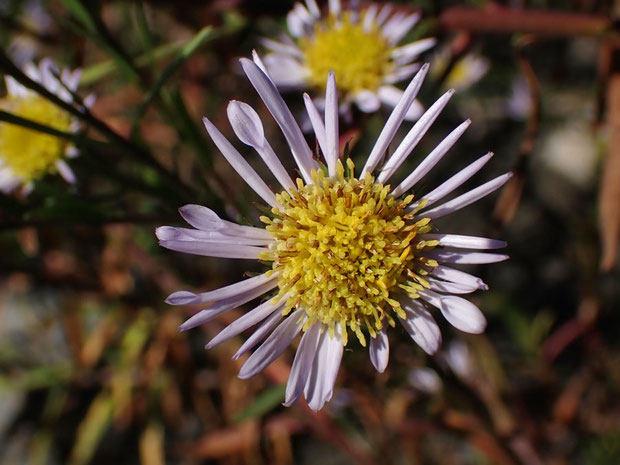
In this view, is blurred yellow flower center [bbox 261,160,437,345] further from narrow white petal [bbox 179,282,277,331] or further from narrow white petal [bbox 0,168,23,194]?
narrow white petal [bbox 0,168,23,194]

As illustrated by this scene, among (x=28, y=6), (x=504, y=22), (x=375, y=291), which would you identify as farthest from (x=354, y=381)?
(x=28, y=6)

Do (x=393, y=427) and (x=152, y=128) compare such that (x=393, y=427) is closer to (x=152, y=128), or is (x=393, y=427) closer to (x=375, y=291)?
(x=375, y=291)

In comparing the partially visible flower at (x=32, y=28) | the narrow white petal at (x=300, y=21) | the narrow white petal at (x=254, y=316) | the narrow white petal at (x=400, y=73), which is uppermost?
the partially visible flower at (x=32, y=28)

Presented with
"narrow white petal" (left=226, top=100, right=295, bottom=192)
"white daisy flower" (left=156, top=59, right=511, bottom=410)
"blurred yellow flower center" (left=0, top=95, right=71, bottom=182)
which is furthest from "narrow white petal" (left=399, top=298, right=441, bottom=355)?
"blurred yellow flower center" (left=0, top=95, right=71, bottom=182)

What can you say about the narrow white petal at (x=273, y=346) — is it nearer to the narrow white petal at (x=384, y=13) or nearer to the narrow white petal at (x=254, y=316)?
the narrow white petal at (x=254, y=316)

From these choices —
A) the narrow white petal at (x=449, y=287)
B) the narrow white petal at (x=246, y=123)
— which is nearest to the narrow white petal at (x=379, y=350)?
the narrow white petal at (x=449, y=287)

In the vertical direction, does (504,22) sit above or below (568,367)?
above
